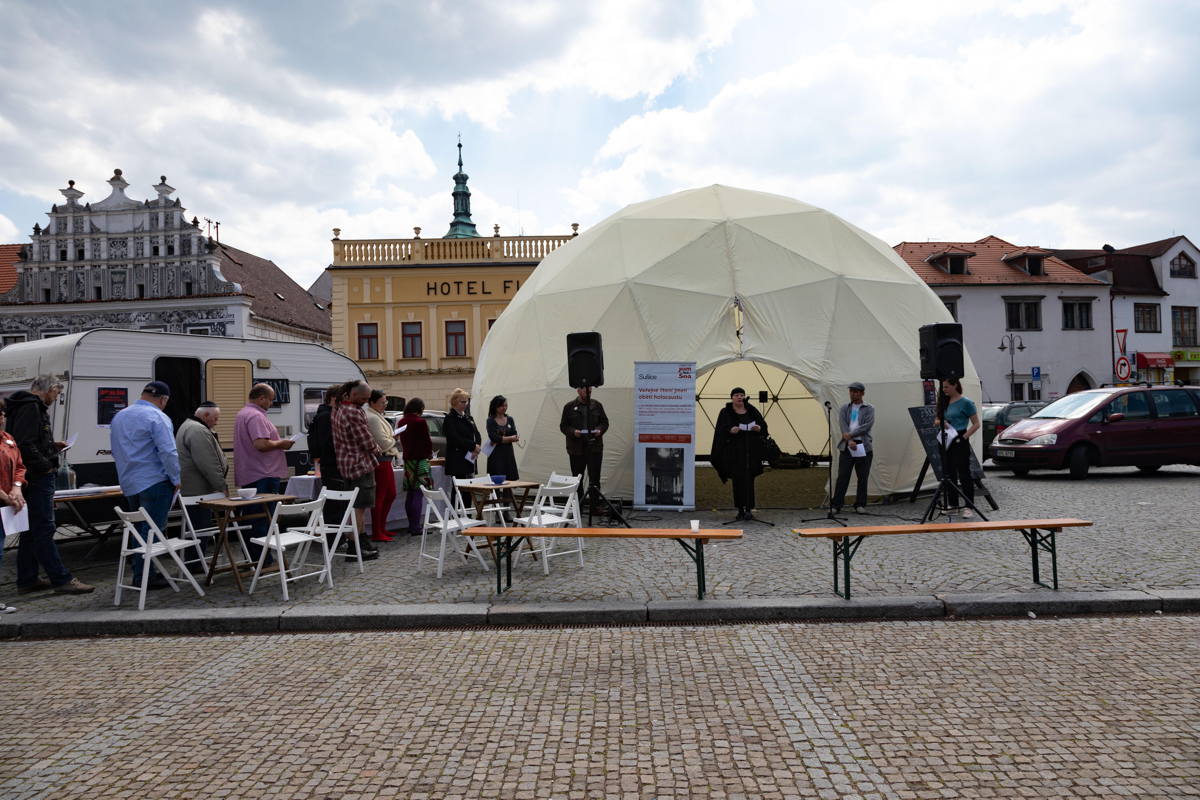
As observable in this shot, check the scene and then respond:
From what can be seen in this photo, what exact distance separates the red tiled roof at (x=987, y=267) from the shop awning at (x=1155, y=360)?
531cm

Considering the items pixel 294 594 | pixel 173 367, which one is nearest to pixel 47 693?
pixel 294 594

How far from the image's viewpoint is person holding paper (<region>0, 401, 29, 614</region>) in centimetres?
567

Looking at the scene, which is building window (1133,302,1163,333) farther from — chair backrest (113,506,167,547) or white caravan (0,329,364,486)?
chair backrest (113,506,167,547)

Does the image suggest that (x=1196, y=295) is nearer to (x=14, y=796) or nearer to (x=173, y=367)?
(x=173, y=367)

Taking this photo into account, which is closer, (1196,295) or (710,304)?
(710,304)

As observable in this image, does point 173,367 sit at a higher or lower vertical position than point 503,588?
higher

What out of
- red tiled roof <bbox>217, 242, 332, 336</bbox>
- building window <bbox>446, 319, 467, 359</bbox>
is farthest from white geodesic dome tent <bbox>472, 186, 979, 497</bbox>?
red tiled roof <bbox>217, 242, 332, 336</bbox>

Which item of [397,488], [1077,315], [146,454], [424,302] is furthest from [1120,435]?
[1077,315]

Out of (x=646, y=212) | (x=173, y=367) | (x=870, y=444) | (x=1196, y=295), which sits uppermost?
(x=1196, y=295)

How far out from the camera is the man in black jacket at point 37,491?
6.32m

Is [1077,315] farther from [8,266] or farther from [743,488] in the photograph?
[8,266]

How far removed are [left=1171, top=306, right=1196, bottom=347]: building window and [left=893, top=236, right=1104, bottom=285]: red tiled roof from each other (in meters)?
6.89

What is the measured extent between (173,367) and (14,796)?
8.03 meters

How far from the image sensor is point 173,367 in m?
10.1
